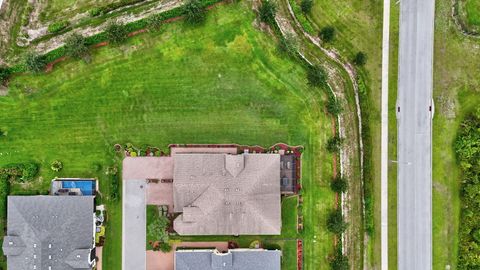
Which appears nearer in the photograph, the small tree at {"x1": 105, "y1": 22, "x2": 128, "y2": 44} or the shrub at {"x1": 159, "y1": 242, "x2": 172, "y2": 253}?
the small tree at {"x1": 105, "y1": 22, "x2": 128, "y2": 44}

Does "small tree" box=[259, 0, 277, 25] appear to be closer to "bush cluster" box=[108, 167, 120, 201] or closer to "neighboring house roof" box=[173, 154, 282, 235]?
"neighboring house roof" box=[173, 154, 282, 235]

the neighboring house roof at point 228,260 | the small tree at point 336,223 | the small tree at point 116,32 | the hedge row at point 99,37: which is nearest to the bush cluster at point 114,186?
the neighboring house roof at point 228,260

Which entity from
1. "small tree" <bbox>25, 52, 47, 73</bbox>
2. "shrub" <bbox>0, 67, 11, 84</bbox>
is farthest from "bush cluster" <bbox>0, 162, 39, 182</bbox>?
"small tree" <bbox>25, 52, 47, 73</bbox>

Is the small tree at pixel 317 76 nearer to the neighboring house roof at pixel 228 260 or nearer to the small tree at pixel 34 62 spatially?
the neighboring house roof at pixel 228 260

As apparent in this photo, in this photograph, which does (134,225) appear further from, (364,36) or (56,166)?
(364,36)

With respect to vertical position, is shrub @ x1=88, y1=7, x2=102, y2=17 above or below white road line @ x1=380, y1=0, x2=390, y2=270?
above

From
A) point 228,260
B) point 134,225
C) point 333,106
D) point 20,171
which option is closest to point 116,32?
point 20,171

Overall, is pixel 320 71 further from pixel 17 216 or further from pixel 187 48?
pixel 17 216
